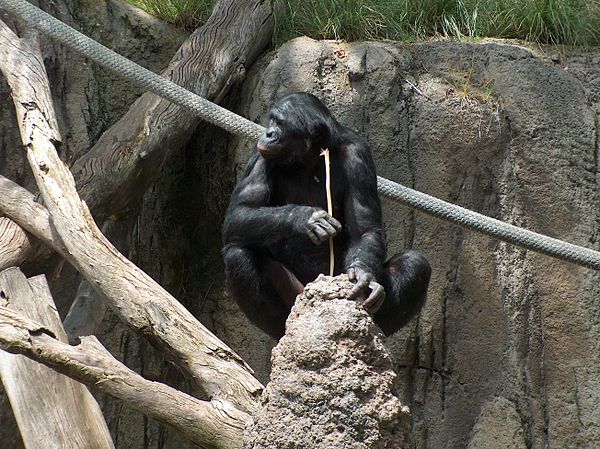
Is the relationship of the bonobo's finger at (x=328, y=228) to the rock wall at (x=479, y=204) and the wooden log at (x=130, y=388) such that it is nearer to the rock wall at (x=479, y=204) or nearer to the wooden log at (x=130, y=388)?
the wooden log at (x=130, y=388)

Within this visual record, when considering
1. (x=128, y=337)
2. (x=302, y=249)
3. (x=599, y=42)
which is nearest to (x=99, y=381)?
(x=302, y=249)

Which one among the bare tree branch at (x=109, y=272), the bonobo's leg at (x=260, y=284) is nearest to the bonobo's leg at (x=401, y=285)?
the bonobo's leg at (x=260, y=284)

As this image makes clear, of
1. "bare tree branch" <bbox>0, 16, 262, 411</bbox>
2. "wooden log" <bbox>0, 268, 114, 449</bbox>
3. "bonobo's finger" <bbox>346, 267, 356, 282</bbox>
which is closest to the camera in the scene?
"bare tree branch" <bbox>0, 16, 262, 411</bbox>

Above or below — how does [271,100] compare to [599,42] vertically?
below

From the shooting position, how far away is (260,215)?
4.87 metres

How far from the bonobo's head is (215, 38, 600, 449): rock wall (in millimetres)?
974

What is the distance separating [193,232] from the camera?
269 inches

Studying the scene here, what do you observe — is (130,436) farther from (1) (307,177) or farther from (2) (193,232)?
(1) (307,177)

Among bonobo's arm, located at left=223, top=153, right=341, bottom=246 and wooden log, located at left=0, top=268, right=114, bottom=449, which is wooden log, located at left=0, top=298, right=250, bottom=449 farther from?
bonobo's arm, located at left=223, top=153, right=341, bottom=246

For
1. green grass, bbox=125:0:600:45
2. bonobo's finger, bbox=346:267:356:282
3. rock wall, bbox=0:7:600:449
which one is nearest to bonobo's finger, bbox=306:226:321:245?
→ bonobo's finger, bbox=346:267:356:282

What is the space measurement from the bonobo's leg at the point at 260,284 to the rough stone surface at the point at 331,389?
1.53 m

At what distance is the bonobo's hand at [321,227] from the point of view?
4.39 meters

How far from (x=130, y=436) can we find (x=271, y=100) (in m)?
2.35

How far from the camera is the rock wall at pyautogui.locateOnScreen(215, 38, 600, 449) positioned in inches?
225
